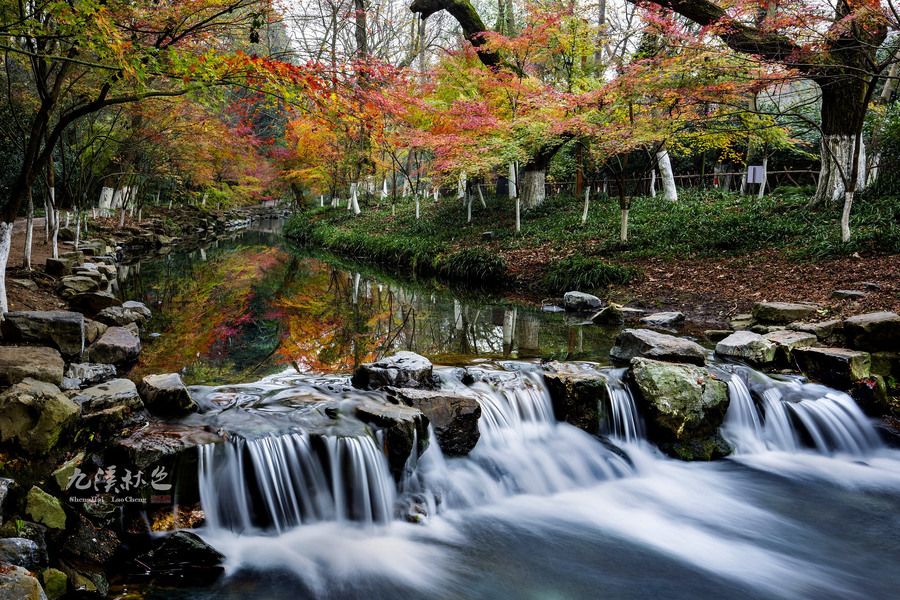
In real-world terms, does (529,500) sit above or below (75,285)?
below

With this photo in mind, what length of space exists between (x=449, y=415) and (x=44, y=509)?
138 inches

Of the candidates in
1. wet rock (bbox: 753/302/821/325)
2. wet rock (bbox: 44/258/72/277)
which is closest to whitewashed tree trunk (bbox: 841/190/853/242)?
wet rock (bbox: 753/302/821/325)

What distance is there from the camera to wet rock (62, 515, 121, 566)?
3766 mm

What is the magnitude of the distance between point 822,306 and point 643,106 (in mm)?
7211

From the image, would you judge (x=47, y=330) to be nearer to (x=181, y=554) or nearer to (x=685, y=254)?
(x=181, y=554)

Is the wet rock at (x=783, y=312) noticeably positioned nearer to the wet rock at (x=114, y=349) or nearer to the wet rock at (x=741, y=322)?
the wet rock at (x=741, y=322)

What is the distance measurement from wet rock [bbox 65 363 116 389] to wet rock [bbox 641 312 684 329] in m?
8.76

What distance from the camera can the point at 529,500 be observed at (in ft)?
18.4

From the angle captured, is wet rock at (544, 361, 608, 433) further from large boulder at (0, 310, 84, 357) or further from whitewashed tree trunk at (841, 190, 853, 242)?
whitewashed tree trunk at (841, 190, 853, 242)

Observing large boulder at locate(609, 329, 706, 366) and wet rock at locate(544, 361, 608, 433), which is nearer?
wet rock at locate(544, 361, 608, 433)

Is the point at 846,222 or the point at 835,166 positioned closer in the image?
the point at 846,222

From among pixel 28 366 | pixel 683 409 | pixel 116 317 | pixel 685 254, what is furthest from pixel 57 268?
pixel 685 254

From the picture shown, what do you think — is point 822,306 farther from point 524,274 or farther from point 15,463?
point 15,463

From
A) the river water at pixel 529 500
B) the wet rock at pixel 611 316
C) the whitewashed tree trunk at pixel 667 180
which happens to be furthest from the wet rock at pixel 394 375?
the whitewashed tree trunk at pixel 667 180
